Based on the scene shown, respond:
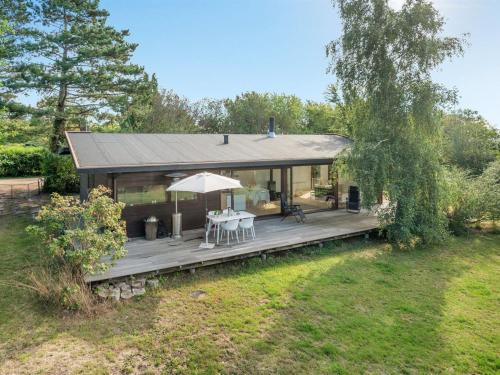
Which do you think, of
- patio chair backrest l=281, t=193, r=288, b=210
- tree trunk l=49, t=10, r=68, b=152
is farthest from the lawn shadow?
tree trunk l=49, t=10, r=68, b=152

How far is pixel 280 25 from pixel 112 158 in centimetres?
1197

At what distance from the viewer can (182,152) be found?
10.1m

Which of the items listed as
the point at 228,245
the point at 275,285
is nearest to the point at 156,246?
the point at 228,245

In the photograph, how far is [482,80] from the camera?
14.5 metres

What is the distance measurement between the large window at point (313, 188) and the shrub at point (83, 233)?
297 inches

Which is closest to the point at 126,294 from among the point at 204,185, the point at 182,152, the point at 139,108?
the point at 204,185

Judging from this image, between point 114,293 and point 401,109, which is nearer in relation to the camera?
point 114,293

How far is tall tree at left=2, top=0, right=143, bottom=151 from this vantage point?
56.6ft

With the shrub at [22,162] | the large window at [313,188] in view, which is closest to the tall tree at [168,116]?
the shrub at [22,162]

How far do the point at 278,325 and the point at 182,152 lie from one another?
20.5ft

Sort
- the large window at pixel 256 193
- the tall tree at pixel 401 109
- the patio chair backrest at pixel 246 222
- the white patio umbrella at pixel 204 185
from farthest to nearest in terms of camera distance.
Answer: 1. the large window at pixel 256 193
2. the tall tree at pixel 401 109
3. the patio chair backrest at pixel 246 222
4. the white patio umbrella at pixel 204 185

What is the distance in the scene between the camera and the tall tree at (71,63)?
17.3m

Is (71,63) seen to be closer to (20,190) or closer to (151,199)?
(20,190)

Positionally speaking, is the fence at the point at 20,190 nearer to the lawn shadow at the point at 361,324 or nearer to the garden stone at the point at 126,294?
the garden stone at the point at 126,294
